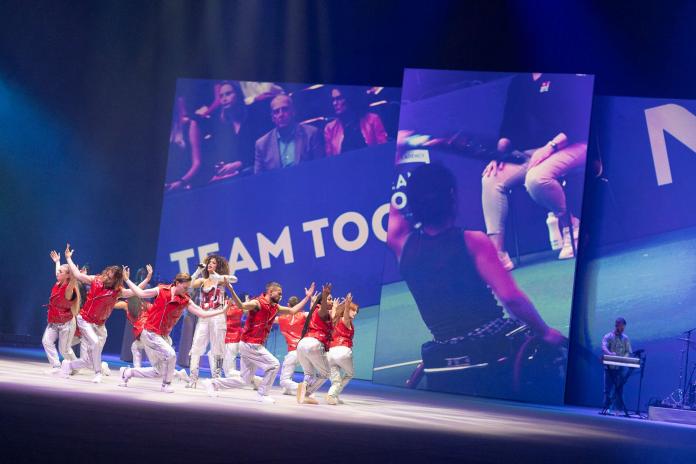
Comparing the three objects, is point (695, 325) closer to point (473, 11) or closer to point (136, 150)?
point (473, 11)

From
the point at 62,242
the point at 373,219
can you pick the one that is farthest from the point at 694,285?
the point at 62,242

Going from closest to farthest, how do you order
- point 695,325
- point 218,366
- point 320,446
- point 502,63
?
point 320,446
point 218,366
point 695,325
point 502,63

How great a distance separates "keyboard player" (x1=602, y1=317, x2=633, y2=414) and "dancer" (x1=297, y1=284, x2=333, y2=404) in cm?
633

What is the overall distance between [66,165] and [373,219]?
24.8ft

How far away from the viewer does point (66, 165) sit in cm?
2169

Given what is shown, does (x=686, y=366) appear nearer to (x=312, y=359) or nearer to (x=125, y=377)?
(x=312, y=359)

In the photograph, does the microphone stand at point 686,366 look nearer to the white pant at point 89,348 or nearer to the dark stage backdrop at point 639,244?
the dark stage backdrop at point 639,244

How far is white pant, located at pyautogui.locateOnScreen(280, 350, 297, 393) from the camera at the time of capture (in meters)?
13.3

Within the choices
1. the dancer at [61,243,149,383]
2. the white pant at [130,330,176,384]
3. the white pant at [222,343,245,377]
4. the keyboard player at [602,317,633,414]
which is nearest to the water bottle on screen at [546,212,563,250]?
the keyboard player at [602,317,633,414]

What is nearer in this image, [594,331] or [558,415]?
[558,415]

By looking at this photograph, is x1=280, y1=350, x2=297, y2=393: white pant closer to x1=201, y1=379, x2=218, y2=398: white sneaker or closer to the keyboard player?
x1=201, y1=379, x2=218, y2=398: white sneaker

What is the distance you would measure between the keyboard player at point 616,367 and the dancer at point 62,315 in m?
8.91

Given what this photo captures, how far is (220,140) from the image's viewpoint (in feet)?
66.5

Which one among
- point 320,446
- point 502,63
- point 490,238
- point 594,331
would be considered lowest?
point 320,446
